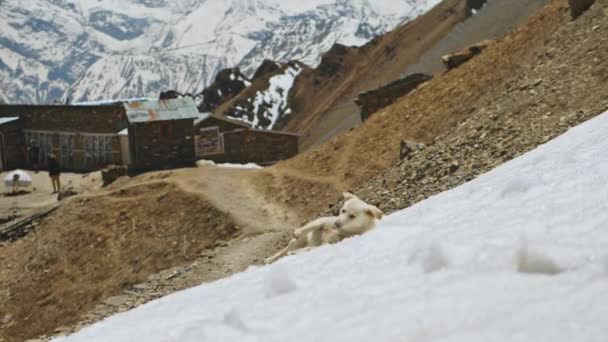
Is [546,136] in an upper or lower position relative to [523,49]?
lower

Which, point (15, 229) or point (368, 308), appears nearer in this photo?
point (368, 308)

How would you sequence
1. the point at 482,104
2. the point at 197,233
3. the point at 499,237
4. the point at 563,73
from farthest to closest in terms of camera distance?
1. the point at 197,233
2. the point at 482,104
3. the point at 563,73
4. the point at 499,237

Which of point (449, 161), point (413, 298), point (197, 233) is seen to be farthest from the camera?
point (197, 233)

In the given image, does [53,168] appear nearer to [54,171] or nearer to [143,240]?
[54,171]

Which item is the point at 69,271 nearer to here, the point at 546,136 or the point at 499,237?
the point at 546,136

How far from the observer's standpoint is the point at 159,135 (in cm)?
3600

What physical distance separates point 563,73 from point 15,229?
19.6 metres

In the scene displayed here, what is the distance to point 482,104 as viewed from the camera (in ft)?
69.9

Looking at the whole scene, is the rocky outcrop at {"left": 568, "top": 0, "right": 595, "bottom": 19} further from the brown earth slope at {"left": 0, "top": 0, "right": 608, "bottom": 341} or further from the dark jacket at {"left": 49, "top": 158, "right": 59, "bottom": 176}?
the dark jacket at {"left": 49, "top": 158, "right": 59, "bottom": 176}

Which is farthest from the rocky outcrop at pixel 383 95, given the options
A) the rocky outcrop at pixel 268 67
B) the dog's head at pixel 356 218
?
the rocky outcrop at pixel 268 67

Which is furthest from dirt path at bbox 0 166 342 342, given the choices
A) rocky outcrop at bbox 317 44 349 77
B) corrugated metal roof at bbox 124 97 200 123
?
rocky outcrop at bbox 317 44 349 77

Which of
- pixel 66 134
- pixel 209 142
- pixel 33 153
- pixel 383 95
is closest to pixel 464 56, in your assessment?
pixel 383 95

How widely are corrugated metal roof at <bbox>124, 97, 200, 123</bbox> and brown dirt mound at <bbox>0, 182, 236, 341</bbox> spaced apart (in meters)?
7.96

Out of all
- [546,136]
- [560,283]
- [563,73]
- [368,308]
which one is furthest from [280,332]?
[563,73]
